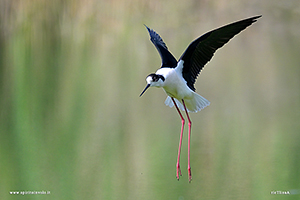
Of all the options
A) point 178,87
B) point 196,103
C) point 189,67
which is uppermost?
point 189,67

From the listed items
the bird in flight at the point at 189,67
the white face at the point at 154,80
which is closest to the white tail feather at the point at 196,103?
the bird in flight at the point at 189,67

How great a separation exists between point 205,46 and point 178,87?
0.94 feet

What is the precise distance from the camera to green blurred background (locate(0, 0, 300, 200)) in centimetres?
273

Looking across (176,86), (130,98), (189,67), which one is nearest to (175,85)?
(176,86)

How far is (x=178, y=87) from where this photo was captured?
235 cm

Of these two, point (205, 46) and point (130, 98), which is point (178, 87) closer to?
point (205, 46)

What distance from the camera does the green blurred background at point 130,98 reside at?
2730mm

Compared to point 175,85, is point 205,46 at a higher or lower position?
higher

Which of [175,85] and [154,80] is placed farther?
[175,85]

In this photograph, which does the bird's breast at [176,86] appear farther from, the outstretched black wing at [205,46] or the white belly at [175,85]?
the outstretched black wing at [205,46]

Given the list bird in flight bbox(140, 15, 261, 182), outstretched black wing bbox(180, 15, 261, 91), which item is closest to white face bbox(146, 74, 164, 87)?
bird in flight bbox(140, 15, 261, 182)

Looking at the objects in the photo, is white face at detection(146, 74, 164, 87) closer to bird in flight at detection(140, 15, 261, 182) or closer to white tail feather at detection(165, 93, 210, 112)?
bird in flight at detection(140, 15, 261, 182)

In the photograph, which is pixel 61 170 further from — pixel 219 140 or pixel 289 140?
pixel 289 140

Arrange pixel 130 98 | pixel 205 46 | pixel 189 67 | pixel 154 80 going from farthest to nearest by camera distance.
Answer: pixel 130 98
pixel 189 67
pixel 205 46
pixel 154 80
